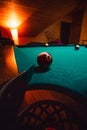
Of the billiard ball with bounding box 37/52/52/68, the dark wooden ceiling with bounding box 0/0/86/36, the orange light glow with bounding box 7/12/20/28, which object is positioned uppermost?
the dark wooden ceiling with bounding box 0/0/86/36

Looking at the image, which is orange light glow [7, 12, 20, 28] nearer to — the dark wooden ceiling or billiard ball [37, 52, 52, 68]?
the dark wooden ceiling

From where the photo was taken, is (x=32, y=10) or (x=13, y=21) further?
(x=13, y=21)

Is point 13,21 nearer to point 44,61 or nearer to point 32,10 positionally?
point 32,10

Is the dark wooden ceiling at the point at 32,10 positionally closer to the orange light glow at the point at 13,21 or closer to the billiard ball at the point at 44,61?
the orange light glow at the point at 13,21

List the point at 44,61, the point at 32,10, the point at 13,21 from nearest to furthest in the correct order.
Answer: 1. the point at 44,61
2. the point at 32,10
3. the point at 13,21

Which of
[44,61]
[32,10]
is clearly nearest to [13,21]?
[32,10]

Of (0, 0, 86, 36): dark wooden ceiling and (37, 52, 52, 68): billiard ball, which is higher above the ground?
(0, 0, 86, 36): dark wooden ceiling

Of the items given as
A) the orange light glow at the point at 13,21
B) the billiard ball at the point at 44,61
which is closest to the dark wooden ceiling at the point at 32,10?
the orange light glow at the point at 13,21

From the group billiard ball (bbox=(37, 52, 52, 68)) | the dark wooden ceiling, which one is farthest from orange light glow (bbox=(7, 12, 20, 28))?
billiard ball (bbox=(37, 52, 52, 68))

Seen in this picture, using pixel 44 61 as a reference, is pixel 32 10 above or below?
above

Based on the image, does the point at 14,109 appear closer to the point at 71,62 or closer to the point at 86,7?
the point at 71,62

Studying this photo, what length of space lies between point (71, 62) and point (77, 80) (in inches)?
18.2

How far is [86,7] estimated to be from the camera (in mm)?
7016

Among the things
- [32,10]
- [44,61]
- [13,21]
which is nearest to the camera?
[44,61]
